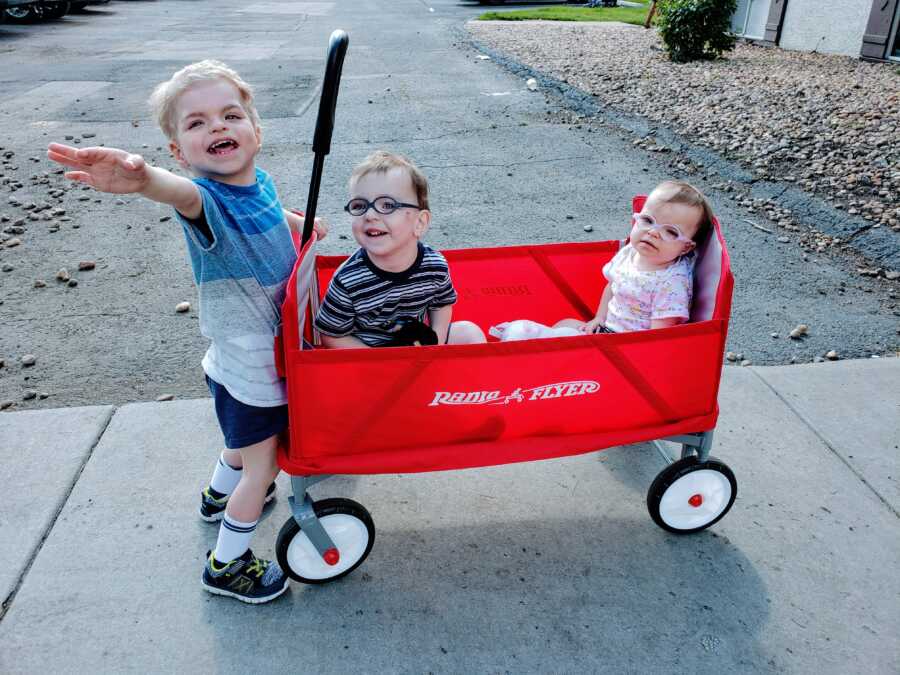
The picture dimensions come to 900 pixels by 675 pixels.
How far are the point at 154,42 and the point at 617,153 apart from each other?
10.9 metres

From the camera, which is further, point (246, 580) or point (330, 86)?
point (246, 580)

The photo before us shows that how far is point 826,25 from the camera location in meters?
12.2

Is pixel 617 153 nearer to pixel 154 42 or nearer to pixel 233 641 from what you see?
pixel 233 641

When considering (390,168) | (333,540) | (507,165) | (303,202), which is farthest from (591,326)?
(507,165)

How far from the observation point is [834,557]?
2.33 m

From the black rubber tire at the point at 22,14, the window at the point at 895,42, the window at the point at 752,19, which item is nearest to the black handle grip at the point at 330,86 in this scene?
the window at the point at 895,42

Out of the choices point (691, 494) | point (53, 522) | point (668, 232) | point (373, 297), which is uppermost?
point (668, 232)

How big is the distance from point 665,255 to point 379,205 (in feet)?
3.28

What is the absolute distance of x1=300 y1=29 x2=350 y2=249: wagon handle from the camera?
165cm

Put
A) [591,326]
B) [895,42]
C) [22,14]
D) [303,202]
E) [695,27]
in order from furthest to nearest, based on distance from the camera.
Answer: [22,14] → [895,42] → [695,27] → [303,202] → [591,326]

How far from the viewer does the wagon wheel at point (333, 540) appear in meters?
2.09

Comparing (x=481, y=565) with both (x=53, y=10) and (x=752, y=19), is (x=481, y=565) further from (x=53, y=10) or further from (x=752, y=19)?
(x=53, y=10)

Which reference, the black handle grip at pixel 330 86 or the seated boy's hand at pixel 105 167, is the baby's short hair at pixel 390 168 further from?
the seated boy's hand at pixel 105 167

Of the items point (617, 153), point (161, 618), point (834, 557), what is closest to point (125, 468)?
point (161, 618)
